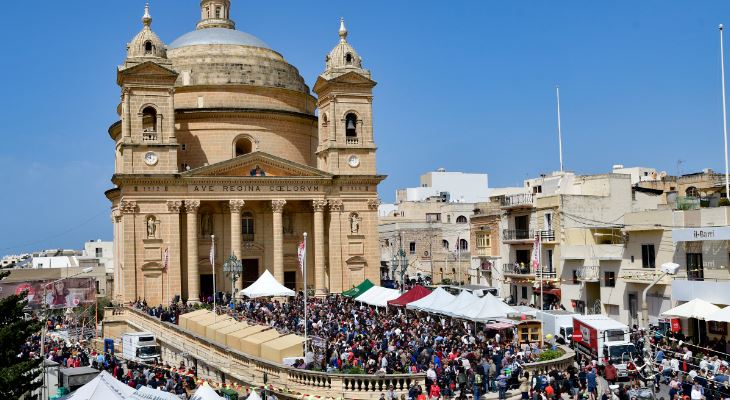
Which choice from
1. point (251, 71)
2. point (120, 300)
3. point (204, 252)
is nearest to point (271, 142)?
point (251, 71)

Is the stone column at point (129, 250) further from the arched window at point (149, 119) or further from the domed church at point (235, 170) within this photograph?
the arched window at point (149, 119)

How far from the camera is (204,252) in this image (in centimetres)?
5688

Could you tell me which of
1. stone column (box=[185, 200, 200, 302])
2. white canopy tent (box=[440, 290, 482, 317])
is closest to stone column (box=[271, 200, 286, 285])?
→ stone column (box=[185, 200, 200, 302])

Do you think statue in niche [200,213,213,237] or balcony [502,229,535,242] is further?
statue in niche [200,213,213,237]

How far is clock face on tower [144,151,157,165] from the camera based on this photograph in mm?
53713

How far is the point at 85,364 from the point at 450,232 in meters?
46.6

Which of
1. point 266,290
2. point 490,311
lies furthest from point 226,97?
point 490,311

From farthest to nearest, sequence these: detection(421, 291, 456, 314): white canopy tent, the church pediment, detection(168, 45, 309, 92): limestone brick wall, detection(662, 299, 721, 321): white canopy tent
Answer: detection(168, 45, 309, 92): limestone brick wall, the church pediment, detection(421, 291, 456, 314): white canopy tent, detection(662, 299, 721, 321): white canopy tent

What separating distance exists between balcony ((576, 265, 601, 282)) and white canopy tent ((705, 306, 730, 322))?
1340 centimetres

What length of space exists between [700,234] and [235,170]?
2967cm

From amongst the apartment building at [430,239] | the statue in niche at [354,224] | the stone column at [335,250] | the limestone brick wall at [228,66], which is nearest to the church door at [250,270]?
the stone column at [335,250]

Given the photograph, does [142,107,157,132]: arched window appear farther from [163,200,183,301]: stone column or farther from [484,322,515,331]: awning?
[484,322,515,331]: awning

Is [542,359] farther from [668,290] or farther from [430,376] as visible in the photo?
[668,290]

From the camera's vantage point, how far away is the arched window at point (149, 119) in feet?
180
